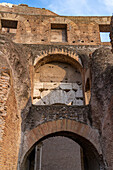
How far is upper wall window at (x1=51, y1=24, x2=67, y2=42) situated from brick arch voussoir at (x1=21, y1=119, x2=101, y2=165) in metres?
5.27

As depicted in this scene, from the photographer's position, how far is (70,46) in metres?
8.09

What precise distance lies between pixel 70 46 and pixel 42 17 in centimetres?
286

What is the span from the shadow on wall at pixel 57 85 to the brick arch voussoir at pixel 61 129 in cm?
207

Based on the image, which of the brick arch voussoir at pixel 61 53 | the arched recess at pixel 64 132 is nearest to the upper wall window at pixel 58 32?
A: the brick arch voussoir at pixel 61 53

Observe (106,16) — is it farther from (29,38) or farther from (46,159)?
(46,159)

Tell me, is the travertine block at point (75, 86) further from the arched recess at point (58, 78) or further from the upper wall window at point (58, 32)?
the upper wall window at point (58, 32)

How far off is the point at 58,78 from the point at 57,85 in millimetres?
367

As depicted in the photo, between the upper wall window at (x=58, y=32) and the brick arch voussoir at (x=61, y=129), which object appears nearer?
the brick arch voussoir at (x=61, y=129)

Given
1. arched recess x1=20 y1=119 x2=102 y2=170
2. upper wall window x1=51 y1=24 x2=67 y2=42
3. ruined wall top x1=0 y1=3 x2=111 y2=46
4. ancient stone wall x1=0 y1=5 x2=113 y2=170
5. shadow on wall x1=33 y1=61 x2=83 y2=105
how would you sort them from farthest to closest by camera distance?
upper wall window x1=51 y1=24 x2=67 y2=42, ruined wall top x1=0 y1=3 x2=111 y2=46, shadow on wall x1=33 y1=61 x2=83 y2=105, arched recess x1=20 y1=119 x2=102 y2=170, ancient stone wall x1=0 y1=5 x2=113 y2=170

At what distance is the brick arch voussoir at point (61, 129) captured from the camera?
16.6 feet

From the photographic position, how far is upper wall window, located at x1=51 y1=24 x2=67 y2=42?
920 cm

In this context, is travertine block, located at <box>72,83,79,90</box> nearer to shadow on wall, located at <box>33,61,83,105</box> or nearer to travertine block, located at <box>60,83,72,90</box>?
shadow on wall, located at <box>33,61,83,105</box>

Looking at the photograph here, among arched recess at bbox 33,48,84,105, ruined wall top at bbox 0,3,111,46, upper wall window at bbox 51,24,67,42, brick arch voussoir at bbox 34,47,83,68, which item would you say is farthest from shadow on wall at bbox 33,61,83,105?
upper wall window at bbox 51,24,67,42

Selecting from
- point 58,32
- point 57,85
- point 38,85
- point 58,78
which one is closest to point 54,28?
point 58,32
